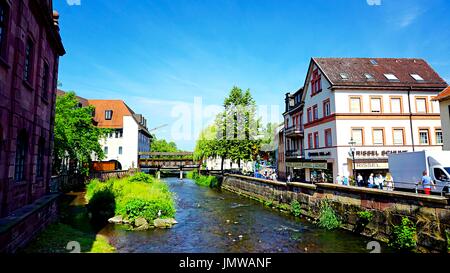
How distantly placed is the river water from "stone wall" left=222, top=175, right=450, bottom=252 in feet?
2.91

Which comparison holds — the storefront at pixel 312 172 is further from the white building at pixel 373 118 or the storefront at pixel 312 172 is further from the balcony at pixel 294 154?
the balcony at pixel 294 154

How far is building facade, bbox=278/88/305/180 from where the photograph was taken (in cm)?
3456

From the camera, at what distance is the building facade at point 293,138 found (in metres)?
34.6

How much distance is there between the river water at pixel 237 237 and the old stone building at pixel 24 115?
3.80 m

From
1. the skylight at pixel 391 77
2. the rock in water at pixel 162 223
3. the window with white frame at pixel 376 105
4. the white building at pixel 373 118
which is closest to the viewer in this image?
the rock in water at pixel 162 223

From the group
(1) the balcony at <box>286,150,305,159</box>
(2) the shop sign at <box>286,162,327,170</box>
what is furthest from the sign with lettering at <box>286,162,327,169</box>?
(1) the balcony at <box>286,150,305,159</box>

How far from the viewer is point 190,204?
23.7m

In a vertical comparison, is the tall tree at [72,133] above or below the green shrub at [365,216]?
above

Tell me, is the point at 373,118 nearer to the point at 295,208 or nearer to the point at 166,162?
the point at 295,208

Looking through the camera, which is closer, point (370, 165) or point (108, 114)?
point (370, 165)

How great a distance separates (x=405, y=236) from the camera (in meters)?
10.2

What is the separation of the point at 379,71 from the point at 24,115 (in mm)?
31088

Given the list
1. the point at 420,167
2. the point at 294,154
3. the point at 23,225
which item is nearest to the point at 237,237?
the point at 23,225

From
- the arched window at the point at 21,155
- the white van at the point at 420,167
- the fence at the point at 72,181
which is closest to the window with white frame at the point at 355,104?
the white van at the point at 420,167
